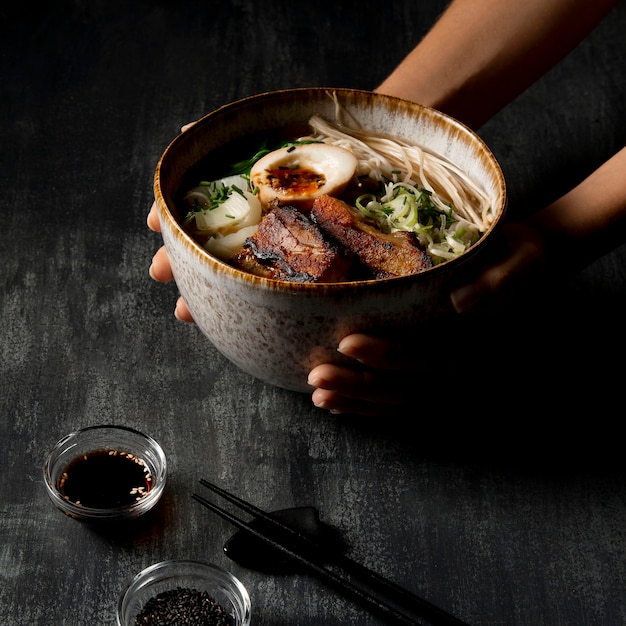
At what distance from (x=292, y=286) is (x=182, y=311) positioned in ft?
1.53

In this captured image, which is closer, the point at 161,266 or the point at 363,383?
the point at 363,383

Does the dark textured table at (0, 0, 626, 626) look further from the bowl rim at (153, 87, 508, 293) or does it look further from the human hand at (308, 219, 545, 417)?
the bowl rim at (153, 87, 508, 293)

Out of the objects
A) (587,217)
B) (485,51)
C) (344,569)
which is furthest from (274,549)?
(485,51)

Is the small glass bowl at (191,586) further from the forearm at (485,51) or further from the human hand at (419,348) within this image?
the forearm at (485,51)

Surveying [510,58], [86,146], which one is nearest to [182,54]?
[86,146]

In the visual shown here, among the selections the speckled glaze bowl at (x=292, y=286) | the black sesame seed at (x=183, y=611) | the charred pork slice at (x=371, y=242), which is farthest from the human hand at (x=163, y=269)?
the black sesame seed at (x=183, y=611)

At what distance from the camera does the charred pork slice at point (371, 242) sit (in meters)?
1.71

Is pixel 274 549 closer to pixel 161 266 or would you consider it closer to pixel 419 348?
pixel 419 348

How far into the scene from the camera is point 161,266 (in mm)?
1964

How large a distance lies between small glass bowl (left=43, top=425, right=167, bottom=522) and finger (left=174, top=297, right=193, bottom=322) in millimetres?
274

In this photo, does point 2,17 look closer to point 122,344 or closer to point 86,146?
point 86,146

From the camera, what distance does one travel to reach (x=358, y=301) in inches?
63.1

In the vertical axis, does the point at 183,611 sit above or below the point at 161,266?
below

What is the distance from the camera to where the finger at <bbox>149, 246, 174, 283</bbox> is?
1.94 metres
